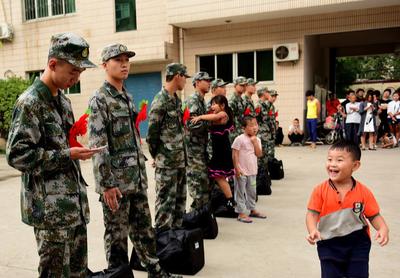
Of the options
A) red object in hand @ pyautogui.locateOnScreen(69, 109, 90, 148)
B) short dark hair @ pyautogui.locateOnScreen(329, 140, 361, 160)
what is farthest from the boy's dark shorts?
red object in hand @ pyautogui.locateOnScreen(69, 109, 90, 148)

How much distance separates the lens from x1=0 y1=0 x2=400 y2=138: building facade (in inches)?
451

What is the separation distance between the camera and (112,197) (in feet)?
8.81

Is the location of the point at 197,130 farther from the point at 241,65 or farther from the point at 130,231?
the point at 241,65

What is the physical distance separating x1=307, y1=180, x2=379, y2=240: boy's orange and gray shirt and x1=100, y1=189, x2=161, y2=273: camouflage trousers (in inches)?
50.2

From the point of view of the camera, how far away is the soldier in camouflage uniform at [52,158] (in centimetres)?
196

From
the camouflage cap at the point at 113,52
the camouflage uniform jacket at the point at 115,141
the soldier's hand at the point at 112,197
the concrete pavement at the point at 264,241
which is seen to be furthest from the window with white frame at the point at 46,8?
the soldier's hand at the point at 112,197

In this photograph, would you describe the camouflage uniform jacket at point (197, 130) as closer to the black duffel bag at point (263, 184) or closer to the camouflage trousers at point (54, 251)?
the black duffel bag at point (263, 184)

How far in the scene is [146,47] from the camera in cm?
1309

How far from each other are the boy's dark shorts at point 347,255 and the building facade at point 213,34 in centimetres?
960

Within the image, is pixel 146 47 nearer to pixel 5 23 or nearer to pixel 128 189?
pixel 5 23

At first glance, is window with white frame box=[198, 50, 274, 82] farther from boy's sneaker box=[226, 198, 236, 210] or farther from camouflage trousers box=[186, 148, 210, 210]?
camouflage trousers box=[186, 148, 210, 210]

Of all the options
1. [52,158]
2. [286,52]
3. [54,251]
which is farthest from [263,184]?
[286,52]

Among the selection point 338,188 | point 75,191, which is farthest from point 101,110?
point 338,188

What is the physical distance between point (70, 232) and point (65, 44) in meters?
0.97
